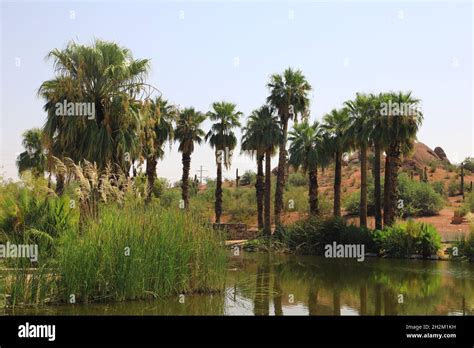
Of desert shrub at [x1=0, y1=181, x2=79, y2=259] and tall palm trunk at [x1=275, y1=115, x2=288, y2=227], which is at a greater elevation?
tall palm trunk at [x1=275, y1=115, x2=288, y2=227]

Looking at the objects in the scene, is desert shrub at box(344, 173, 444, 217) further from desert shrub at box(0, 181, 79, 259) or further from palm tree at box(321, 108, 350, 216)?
desert shrub at box(0, 181, 79, 259)

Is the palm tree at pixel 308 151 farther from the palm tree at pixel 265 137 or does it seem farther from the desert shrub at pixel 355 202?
the desert shrub at pixel 355 202

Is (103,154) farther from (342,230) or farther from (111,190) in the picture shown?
(342,230)

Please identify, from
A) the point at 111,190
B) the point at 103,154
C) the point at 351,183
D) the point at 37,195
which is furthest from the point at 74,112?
the point at 351,183

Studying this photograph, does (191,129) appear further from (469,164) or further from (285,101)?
(469,164)

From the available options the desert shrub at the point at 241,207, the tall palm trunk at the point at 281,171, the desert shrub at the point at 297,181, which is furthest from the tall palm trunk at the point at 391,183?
the desert shrub at the point at 297,181

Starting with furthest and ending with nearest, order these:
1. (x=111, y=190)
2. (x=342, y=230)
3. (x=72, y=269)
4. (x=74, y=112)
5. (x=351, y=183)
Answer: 1. (x=351, y=183)
2. (x=342, y=230)
3. (x=74, y=112)
4. (x=111, y=190)
5. (x=72, y=269)

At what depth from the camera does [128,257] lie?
41.4 ft

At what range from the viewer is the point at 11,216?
17969 mm

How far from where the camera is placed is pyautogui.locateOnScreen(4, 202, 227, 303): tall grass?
12.3 meters

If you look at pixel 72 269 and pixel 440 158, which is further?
pixel 440 158

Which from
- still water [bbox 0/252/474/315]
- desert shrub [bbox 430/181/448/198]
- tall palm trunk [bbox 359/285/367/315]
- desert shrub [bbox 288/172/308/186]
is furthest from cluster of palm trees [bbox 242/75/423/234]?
desert shrub [bbox 288/172/308/186]

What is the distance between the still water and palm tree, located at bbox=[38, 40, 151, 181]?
23.1 ft
